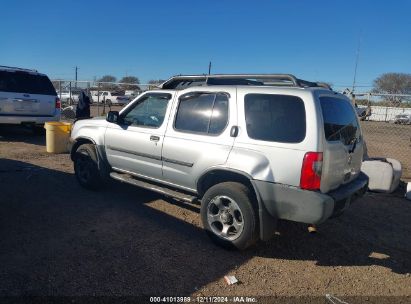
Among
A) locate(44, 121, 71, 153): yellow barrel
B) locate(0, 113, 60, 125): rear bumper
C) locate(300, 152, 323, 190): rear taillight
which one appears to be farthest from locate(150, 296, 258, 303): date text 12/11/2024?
locate(0, 113, 60, 125): rear bumper

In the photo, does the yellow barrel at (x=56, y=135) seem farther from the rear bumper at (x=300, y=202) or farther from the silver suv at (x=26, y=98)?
the rear bumper at (x=300, y=202)

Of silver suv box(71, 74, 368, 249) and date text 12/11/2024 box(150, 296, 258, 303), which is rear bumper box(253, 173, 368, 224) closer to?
silver suv box(71, 74, 368, 249)

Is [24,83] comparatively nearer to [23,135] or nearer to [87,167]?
[23,135]

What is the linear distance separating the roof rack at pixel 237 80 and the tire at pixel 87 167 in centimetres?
166

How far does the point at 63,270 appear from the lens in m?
3.54

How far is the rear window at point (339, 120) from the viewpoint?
12.6ft

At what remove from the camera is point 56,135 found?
9.23 metres

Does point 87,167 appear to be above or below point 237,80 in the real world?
below

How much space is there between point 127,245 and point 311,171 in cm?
220

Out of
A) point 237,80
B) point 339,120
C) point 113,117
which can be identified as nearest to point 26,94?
point 113,117

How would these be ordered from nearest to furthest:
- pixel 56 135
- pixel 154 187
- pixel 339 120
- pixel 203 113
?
1. pixel 339 120
2. pixel 203 113
3. pixel 154 187
4. pixel 56 135

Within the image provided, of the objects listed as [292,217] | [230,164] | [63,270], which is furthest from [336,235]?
[63,270]

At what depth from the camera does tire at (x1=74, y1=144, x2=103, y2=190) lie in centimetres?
588

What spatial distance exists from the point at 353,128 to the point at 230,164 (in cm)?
160
